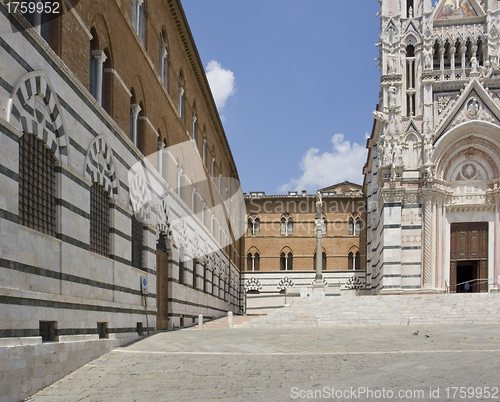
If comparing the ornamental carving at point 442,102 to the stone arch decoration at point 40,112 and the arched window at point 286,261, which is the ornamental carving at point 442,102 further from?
the stone arch decoration at point 40,112

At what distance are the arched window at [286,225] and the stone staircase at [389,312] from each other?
2954cm

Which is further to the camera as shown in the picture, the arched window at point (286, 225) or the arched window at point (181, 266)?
the arched window at point (286, 225)

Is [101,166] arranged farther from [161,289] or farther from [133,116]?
[161,289]

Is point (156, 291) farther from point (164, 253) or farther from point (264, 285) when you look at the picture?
point (264, 285)

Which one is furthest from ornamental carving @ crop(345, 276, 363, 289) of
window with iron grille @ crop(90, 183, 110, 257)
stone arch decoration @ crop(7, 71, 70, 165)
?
stone arch decoration @ crop(7, 71, 70, 165)

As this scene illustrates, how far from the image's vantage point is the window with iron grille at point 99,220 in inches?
599

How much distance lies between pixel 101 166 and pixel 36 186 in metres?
3.81

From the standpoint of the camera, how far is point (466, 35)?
129 ft

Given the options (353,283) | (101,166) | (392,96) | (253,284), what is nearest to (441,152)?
(392,96)

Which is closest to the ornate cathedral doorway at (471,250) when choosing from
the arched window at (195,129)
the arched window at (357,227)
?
the arched window at (195,129)

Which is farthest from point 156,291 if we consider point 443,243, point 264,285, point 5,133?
point 264,285

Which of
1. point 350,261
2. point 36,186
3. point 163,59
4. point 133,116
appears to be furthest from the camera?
point 350,261

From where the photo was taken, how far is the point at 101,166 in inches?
618

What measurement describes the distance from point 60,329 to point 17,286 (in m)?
1.97
